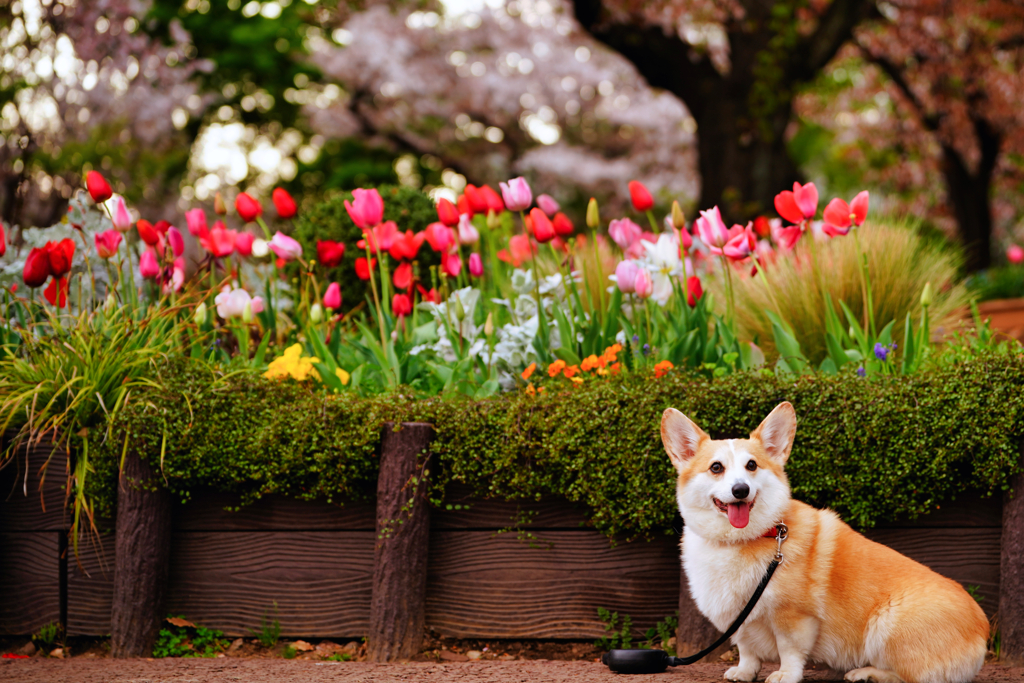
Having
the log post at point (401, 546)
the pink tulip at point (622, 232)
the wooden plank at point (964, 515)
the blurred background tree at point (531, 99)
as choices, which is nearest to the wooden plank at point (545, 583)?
the log post at point (401, 546)

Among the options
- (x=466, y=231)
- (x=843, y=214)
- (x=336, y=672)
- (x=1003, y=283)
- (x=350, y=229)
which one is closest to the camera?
(x=336, y=672)

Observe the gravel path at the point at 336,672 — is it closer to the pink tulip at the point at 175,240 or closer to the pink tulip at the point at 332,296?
the pink tulip at the point at 332,296

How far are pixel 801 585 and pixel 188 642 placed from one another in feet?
8.03

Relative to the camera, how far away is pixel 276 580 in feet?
11.1

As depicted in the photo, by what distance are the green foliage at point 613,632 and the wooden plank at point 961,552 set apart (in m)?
1.04

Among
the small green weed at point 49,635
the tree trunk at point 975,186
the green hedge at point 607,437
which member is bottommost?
the small green weed at point 49,635

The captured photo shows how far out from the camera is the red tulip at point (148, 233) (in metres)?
Answer: 4.10

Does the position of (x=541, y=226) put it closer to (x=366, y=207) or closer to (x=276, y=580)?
(x=366, y=207)

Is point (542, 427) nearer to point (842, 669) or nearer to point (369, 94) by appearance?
point (842, 669)

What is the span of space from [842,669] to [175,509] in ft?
8.87

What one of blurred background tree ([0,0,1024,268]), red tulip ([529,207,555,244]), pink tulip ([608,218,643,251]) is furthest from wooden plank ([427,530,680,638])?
blurred background tree ([0,0,1024,268])

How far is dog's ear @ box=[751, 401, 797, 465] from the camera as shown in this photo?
102 inches

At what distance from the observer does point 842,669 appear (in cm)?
279

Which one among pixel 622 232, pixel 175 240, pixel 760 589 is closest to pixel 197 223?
pixel 175 240
